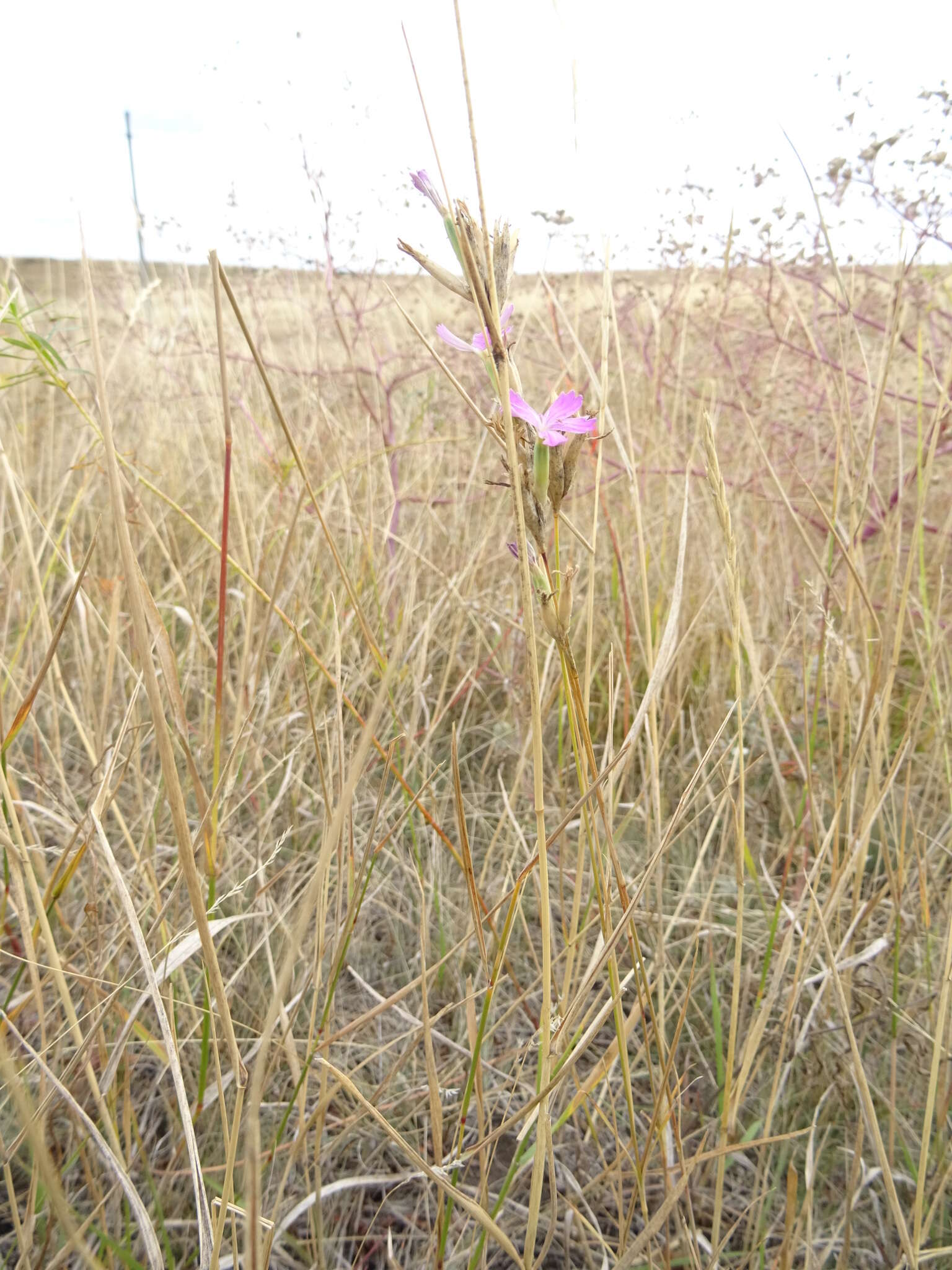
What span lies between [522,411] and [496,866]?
79 centimetres

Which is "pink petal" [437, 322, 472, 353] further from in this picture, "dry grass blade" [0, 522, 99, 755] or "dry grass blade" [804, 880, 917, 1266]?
"dry grass blade" [804, 880, 917, 1266]

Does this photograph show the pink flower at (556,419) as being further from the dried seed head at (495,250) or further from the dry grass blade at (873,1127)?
the dry grass blade at (873,1127)

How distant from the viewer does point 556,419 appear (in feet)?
1.28

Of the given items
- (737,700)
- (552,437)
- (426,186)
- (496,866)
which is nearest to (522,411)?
(552,437)

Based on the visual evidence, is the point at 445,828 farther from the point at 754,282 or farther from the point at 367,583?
the point at 754,282

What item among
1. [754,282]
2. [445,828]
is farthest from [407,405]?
[445,828]

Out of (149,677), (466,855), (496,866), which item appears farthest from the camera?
(496,866)

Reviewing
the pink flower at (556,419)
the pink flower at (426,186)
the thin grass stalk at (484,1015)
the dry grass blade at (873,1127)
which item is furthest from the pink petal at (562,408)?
the dry grass blade at (873,1127)

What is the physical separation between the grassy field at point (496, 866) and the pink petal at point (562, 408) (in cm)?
5

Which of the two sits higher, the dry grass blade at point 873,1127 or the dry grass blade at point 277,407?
the dry grass blade at point 277,407

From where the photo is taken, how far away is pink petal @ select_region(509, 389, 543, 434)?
1.24ft

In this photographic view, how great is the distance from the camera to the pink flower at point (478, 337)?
0.35 metres

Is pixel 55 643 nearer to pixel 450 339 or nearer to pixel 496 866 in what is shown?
pixel 450 339

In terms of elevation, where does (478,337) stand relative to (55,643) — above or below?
above
